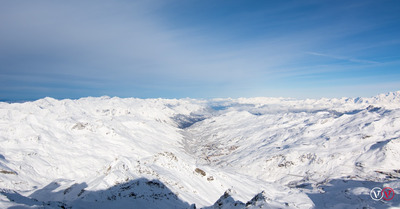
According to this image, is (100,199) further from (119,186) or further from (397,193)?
(397,193)

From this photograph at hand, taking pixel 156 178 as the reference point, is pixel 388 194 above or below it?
below

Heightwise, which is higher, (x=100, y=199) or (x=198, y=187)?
(x=100, y=199)

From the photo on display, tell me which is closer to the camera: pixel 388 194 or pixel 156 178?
pixel 388 194

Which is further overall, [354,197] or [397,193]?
[354,197]

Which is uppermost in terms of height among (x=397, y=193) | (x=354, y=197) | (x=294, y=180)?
(x=397, y=193)

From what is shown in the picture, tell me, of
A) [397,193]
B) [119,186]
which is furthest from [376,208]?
[119,186]

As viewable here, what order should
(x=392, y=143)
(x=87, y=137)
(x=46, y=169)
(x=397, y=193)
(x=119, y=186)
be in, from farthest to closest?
(x=87, y=137) < (x=392, y=143) < (x=46, y=169) < (x=119, y=186) < (x=397, y=193)

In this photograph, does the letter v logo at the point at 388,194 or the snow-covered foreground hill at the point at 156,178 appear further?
the snow-covered foreground hill at the point at 156,178

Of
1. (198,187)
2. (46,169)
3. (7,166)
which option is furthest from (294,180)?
(7,166)

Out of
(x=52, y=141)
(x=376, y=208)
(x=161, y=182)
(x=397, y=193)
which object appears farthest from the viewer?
(x=52, y=141)

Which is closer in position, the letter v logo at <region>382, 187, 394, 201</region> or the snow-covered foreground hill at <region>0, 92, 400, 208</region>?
the letter v logo at <region>382, 187, 394, 201</region>
